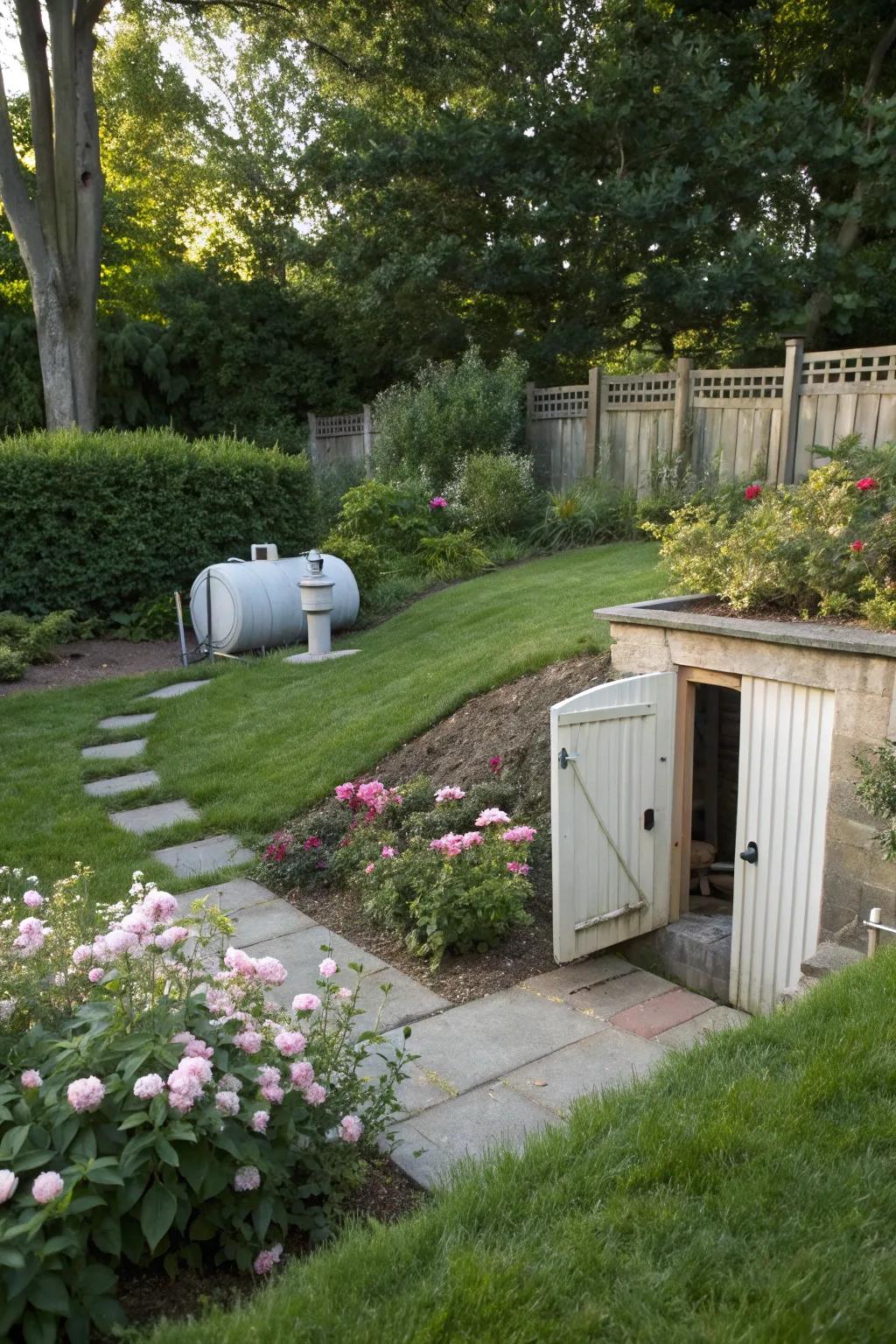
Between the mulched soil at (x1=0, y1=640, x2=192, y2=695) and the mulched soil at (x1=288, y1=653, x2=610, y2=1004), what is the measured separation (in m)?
4.26

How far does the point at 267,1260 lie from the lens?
7.48ft

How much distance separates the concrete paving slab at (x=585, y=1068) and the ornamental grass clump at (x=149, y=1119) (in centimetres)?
75

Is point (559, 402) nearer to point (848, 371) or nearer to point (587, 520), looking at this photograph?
point (587, 520)

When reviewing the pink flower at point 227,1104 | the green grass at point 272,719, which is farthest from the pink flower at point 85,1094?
the green grass at point 272,719

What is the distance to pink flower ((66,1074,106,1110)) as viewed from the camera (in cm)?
208

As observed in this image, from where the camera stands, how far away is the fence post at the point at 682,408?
12.2 m

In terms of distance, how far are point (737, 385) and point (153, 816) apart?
878 cm

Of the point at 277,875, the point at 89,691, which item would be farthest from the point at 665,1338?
the point at 89,691

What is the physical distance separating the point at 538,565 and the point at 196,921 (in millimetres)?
8638

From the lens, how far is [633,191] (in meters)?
14.0

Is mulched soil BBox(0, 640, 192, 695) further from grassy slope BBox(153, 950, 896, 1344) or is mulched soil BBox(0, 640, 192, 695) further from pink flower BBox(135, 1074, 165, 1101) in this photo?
grassy slope BBox(153, 950, 896, 1344)

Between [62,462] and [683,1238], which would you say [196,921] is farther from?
[62,462]

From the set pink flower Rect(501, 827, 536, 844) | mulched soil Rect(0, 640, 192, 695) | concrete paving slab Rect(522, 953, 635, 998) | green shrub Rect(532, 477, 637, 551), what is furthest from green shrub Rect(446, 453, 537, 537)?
concrete paving slab Rect(522, 953, 635, 998)

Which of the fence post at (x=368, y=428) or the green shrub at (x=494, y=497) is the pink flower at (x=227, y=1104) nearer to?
the green shrub at (x=494, y=497)
